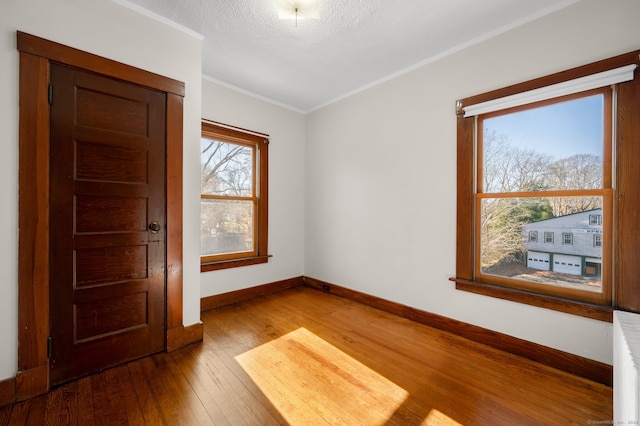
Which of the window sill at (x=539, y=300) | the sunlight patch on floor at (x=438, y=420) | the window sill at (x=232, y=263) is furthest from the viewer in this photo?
the window sill at (x=232, y=263)

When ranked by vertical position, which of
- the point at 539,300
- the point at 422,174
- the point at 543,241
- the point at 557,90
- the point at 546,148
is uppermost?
the point at 557,90

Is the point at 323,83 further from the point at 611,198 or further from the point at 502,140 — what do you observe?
the point at 611,198

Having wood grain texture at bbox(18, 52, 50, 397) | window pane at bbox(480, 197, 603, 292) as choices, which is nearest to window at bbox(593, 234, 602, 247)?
window pane at bbox(480, 197, 603, 292)

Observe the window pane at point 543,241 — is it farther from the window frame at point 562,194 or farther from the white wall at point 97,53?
the white wall at point 97,53

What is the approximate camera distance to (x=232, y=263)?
337cm

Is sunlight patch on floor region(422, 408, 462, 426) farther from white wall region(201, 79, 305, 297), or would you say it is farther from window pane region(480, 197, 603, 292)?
white wall region(201, 79, 305, 297)

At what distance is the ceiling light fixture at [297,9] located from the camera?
1979 mm

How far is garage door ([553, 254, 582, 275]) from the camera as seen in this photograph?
1.99 metres

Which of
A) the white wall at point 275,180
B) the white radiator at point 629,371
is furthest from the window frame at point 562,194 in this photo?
the white wall at point 275,180

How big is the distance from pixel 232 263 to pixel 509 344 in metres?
2.96

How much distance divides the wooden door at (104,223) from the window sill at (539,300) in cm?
271

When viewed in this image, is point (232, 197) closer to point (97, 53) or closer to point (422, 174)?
point (97, 53)

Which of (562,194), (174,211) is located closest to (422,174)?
(562,194)

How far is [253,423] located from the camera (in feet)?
4.84
